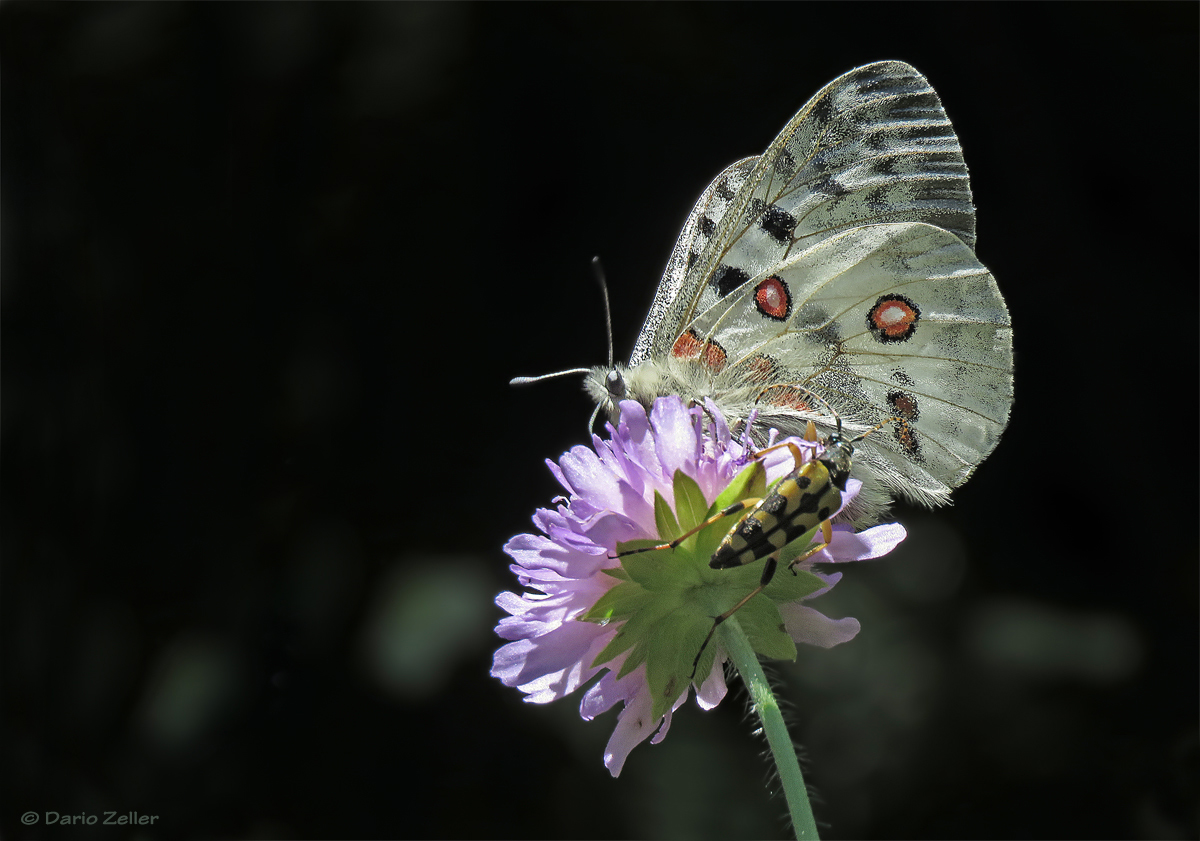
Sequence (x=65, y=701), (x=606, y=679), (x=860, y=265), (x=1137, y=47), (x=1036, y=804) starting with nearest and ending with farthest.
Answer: (x=606, y=679)
(x=860, y=265)
(x=65, y=701)
(x=1036, y=804)
(x=1137, y=47)

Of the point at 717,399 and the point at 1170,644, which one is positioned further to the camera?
the point at 1170,644

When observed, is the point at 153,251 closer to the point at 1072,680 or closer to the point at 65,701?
the point at 65,701

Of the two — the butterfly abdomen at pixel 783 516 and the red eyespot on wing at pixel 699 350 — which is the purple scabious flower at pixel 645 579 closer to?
the butterfly abdomen at pixel 783 516

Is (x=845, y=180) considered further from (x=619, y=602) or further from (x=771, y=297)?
(x=619, y=602)

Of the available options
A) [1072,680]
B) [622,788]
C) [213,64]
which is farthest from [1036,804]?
[213,64]

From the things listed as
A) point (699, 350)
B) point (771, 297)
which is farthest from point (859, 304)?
point (699, 350)

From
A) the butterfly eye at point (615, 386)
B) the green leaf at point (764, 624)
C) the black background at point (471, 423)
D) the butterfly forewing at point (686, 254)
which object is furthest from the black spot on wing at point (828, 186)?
the black background at point (471, 423)

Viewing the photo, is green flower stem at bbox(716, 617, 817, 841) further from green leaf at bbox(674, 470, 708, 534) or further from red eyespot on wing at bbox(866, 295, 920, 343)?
red eyespot on wing at bbox(866, 295, 920, 343)

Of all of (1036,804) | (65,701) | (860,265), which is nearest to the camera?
(860,265)
